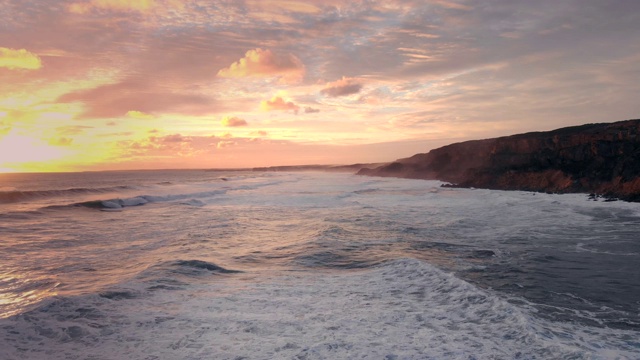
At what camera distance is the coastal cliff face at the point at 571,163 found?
90.6 feet

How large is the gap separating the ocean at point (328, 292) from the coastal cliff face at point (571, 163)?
39.7ft

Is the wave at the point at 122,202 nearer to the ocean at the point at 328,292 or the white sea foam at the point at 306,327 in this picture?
the ocean at the point at 328,292

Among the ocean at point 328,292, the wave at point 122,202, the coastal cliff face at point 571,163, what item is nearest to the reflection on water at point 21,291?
the ocean at point 328,292

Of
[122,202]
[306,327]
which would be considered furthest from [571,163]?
[122,202]

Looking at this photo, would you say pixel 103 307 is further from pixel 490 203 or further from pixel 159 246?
pixel 490 203

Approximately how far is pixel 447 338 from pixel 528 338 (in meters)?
1.24

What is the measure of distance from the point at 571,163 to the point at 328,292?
1303 inches

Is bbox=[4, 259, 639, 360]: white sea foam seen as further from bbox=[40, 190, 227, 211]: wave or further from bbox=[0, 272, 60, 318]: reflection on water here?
bbox=[40, 190, 227, 211]: wave

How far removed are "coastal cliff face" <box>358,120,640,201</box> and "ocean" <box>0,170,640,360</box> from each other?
1209 centimetres

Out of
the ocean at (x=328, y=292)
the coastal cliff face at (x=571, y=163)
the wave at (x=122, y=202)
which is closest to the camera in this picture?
the ocean at (x=328, y=292)

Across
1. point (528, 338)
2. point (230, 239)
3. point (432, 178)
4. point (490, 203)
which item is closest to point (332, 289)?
point (528, 338)

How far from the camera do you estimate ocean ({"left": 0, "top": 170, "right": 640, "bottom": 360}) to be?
6.06 metres

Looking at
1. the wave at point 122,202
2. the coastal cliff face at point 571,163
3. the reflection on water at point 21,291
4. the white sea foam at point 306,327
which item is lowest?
the white sea foam at point 306,327

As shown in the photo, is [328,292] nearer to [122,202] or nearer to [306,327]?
[306,327]
